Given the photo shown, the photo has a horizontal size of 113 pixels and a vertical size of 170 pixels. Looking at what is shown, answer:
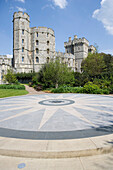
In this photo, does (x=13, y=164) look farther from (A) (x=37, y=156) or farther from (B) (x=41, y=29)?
(B) (x=41, y=29)

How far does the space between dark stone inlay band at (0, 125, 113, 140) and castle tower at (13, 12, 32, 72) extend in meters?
40.8

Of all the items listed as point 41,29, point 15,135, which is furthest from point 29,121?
point 41,29

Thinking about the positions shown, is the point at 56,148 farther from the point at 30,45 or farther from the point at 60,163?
the point at 30,45

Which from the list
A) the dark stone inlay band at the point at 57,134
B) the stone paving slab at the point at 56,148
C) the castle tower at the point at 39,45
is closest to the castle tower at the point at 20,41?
the castle tower at the point at 39,45

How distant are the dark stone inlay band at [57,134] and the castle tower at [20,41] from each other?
40.8 meters

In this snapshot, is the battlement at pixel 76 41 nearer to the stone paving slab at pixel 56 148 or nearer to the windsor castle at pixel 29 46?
the windsor castle at pixel 29 46

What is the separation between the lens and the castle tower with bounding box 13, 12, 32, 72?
141ft

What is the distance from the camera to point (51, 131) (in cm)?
406

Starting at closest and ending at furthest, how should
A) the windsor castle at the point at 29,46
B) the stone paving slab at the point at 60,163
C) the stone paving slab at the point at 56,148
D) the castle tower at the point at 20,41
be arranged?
the stone paving slab at the point at 60,163
the stone paving slab at the point at 56,148
the castle tower at the point at 20,41
the windsor castle at the point at 29,46

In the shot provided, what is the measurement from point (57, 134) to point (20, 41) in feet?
147

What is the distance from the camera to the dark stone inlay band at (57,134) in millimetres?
3589

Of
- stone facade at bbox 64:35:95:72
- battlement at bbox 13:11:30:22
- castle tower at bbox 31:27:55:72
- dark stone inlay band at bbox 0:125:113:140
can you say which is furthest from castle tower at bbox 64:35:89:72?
dark stone inlay band at bbox 0:125:113:140

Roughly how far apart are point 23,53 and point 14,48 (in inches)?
149

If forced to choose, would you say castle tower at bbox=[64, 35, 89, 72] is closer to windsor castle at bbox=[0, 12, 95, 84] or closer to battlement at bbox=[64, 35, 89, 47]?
battlement at bbox=[64, 35, 89, 47]
